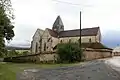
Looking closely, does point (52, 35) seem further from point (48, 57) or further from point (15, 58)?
point (48, 57)

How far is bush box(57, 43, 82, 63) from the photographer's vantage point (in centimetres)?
3878

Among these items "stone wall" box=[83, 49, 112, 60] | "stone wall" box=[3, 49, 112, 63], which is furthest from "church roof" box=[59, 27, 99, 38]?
"stone wall" box=[3, 49, 112, 63]

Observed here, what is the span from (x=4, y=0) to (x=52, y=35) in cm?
6729

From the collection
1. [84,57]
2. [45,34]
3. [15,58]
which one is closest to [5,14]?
[84,57]

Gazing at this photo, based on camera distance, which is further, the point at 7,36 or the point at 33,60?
the point at 7,36

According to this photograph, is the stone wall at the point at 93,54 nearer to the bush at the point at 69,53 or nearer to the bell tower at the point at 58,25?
the bush at the point at 69,53

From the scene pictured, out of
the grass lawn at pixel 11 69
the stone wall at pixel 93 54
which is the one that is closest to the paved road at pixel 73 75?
the grass lawn at pixel 11 69

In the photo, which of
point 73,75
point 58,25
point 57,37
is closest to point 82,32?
point 57,37

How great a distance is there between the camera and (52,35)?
3644 inches

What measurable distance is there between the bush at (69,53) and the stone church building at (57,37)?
4591cm

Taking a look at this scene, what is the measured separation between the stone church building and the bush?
151ft

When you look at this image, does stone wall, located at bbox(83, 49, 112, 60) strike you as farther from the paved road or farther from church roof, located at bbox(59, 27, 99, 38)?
church roof, located at bbox(59, 27, 99, 38)

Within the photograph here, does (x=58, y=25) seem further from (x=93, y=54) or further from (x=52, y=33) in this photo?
(x=93, y=54)

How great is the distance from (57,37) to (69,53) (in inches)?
2224
